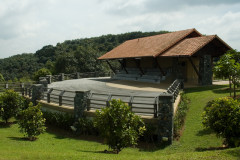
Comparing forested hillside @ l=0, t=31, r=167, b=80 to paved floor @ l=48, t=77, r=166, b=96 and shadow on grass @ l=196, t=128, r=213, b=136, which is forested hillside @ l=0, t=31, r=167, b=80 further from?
shadow on grass @ l=196, t=128, r=213, b=136

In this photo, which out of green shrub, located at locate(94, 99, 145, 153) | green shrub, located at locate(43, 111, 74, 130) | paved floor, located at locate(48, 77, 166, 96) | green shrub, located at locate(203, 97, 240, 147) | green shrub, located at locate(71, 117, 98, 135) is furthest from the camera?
paved floor, located at locate(48, 77, 166, 96)

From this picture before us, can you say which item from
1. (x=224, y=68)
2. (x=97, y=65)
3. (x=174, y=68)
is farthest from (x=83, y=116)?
(x=97, y=65)

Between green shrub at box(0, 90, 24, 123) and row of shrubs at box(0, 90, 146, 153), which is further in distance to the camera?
green shrub at box(0, 90, 24, 123)

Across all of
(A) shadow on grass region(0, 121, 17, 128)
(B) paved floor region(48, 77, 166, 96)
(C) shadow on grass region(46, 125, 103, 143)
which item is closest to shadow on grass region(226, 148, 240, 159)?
(C) shadow on grass region(46, 125, 103, 143)

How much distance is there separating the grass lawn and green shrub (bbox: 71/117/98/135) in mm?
428

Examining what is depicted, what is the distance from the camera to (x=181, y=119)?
12648 millimetres

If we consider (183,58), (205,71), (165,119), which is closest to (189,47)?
(205,71)

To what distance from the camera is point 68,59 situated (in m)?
47.2

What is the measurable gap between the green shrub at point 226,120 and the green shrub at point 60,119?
26.0 feet

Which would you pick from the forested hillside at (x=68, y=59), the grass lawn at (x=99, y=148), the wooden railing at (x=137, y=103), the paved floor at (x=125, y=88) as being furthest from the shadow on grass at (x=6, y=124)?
the forested hillside at (x=68, y=59)

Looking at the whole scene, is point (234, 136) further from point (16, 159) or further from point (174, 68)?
point (174, 68)

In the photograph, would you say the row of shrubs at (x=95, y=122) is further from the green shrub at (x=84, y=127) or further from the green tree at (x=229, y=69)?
the green tree at (x=229, y=69)

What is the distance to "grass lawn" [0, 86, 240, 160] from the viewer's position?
749 centimetres

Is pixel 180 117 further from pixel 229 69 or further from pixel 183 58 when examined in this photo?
pixel 183 58
